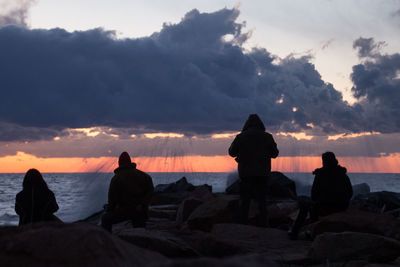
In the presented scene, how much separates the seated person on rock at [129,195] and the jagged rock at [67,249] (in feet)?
11.6

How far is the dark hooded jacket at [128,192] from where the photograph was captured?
652cm

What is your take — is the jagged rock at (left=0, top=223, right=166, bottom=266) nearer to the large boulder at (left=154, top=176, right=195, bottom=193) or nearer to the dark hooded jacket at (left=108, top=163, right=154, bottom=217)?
the dark hooded jacket at (left=108, top=163, right=154, bottom=217)

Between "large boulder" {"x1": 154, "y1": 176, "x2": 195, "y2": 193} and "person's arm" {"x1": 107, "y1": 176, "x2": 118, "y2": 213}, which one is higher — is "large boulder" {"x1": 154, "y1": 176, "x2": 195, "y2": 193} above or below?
below

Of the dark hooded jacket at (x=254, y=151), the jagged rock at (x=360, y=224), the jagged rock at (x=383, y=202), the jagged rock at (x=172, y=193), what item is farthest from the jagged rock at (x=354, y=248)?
the jagged rock at (x=172, y=193)

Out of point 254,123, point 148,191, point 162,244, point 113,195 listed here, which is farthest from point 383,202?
point 162,244

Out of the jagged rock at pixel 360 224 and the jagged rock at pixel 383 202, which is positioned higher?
the jagged rock at pixel 360 224

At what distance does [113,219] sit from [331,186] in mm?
3231

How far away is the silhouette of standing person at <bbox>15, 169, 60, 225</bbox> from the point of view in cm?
661

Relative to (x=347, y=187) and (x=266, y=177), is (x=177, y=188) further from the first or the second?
(x=347, y=187)

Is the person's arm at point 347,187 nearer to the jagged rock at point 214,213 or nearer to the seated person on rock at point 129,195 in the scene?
the jagged rock at point 214,213

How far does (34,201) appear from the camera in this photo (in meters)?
6.64

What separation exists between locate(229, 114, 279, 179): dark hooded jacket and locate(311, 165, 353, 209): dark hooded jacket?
92 cm

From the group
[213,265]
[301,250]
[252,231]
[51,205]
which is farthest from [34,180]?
[213,265]

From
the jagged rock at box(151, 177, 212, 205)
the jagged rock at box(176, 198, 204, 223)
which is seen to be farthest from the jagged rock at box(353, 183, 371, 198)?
the jagged rock at box(176, 198, 204, 223)
